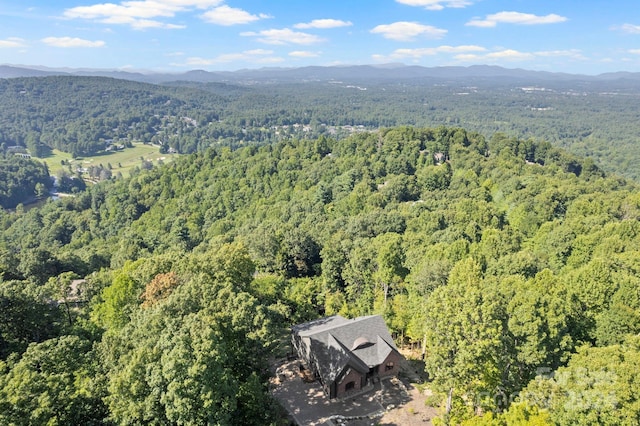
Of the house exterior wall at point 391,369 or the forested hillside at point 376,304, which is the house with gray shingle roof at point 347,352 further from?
the forested hillside at point 376,304

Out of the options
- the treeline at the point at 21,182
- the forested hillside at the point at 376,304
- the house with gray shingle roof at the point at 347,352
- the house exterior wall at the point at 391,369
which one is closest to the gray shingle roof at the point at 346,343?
the house with gray shingle roof at the point at 347,352

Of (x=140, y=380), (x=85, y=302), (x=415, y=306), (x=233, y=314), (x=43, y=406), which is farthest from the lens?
(x=85, y=302)

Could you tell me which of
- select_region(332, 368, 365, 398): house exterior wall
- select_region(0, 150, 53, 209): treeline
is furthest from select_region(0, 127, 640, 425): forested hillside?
select_region(0, 150, 53, 209): treeline

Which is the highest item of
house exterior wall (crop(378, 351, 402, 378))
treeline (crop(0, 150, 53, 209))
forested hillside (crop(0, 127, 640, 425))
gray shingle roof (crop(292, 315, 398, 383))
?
forested hillside (crop(0, 127, 640, 425))

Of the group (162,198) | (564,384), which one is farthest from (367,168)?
(564,384)

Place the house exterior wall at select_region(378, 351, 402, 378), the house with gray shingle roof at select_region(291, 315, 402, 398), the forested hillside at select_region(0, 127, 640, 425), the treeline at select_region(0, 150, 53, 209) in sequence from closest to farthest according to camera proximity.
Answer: the forested hillside at select_region(0, 127, 640, 425)
the house with gray shingle roof at select_region(291, 315, 402, 398)
the house exterior wall at select_region(378, 351, 402, 378)
the treeline at select_region(0, 150, 53, 209)

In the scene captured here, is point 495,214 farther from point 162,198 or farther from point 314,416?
point 162,198

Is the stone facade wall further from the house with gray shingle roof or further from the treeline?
the treeline
